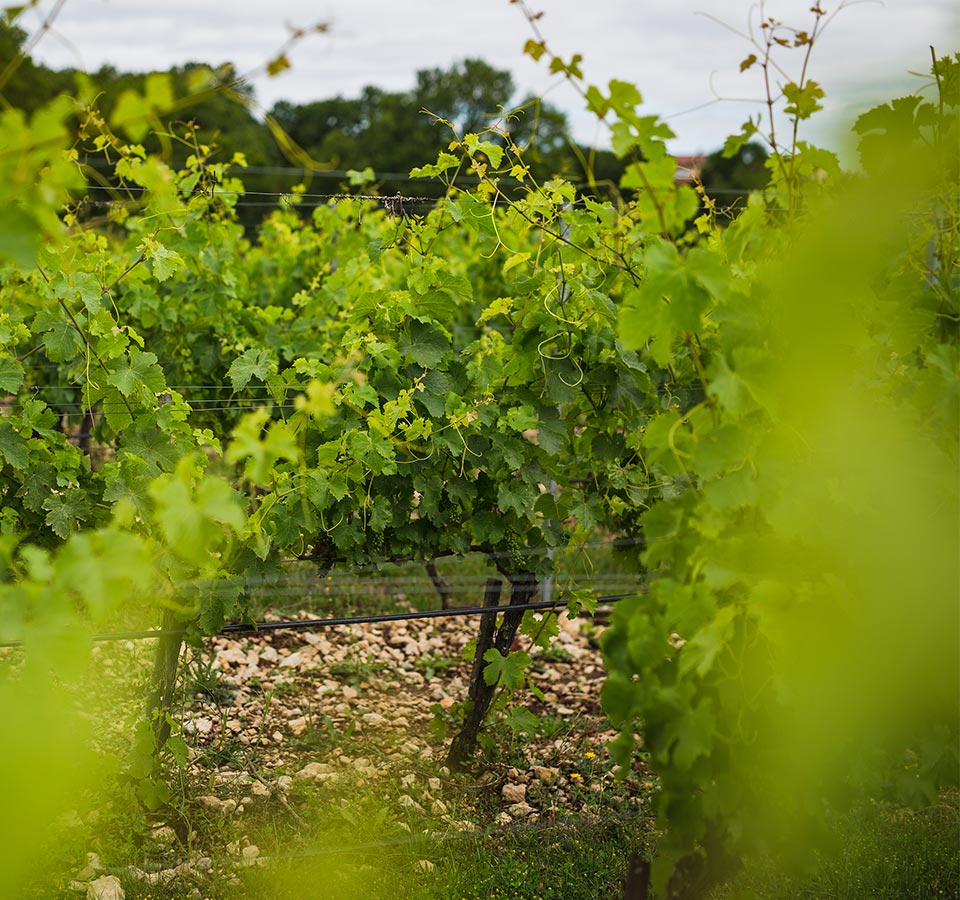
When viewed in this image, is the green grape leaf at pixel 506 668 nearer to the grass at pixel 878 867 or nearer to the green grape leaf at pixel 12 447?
the grass at pixel 878 867

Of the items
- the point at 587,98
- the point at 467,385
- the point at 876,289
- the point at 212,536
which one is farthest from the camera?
the point at 467,385

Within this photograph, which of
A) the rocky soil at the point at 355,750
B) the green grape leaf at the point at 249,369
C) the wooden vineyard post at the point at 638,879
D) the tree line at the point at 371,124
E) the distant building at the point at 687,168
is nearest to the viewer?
the distant building at the point at 687,168

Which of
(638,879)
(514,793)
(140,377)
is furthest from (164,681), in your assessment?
(638,879)

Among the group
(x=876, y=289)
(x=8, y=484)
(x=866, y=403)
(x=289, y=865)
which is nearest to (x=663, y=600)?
(x=866, y=403)

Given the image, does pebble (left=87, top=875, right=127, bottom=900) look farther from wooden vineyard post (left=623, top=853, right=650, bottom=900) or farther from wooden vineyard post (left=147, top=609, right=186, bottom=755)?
wooden vineyard post (left=623, top=853, right=650, bottom=900)

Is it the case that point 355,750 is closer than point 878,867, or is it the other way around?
point 878,867

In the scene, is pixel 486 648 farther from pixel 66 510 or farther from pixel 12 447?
pixel 12 447

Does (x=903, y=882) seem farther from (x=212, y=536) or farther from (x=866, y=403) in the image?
(x=212, y=536)

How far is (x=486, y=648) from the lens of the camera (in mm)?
3279

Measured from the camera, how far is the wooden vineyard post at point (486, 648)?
3201 millimetres

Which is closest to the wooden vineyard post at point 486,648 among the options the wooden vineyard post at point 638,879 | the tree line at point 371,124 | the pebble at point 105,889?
the pebble at point 105,889

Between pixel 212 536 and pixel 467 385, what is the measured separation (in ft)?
5.17

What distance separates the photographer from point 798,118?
6.43ft

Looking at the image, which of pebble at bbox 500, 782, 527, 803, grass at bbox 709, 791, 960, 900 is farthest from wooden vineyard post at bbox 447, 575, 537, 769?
grass at bbox 709, 791, 960, 900
